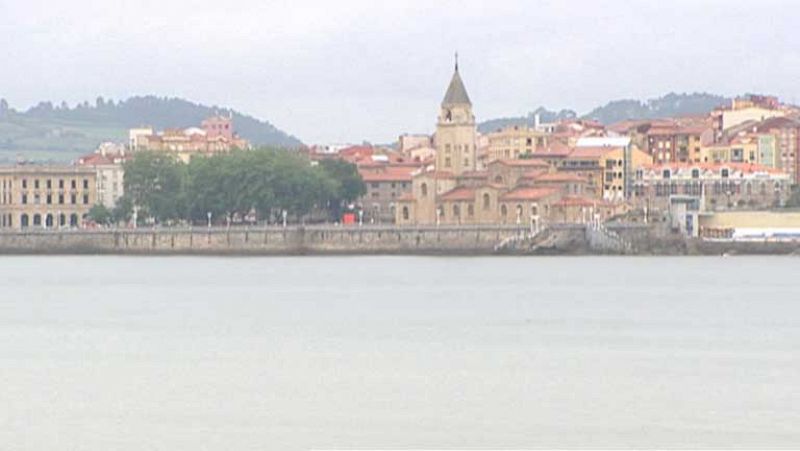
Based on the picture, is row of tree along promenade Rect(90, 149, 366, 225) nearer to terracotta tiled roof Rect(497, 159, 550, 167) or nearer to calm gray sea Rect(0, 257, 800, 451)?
terracotta tiled roof Rect(497, 159, 550, 167)

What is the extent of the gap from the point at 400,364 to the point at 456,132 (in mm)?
62362

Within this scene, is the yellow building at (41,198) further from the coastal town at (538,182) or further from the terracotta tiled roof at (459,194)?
the terracotta tiled roof at (459,194)

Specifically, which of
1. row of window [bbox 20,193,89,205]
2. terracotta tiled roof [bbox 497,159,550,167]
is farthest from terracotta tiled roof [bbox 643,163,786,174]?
row of window [bbox 20,193,89,205]

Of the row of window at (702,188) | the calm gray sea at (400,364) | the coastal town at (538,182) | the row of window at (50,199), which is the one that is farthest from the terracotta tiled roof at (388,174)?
the calm gray sea at (400,364)

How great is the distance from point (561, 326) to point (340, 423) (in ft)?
58.7

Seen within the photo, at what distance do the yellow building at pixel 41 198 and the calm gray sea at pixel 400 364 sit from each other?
147 ft

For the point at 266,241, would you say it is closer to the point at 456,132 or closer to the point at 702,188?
the point at 456,132

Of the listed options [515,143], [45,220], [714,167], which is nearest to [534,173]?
[714,167]

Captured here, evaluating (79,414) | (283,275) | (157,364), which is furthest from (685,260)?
(79,414)

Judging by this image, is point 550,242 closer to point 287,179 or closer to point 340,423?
point 287,179

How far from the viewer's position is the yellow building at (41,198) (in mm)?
114375

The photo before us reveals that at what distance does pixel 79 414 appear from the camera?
112 feet

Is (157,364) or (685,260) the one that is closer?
(157,364)

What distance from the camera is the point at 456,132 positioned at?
103 m
